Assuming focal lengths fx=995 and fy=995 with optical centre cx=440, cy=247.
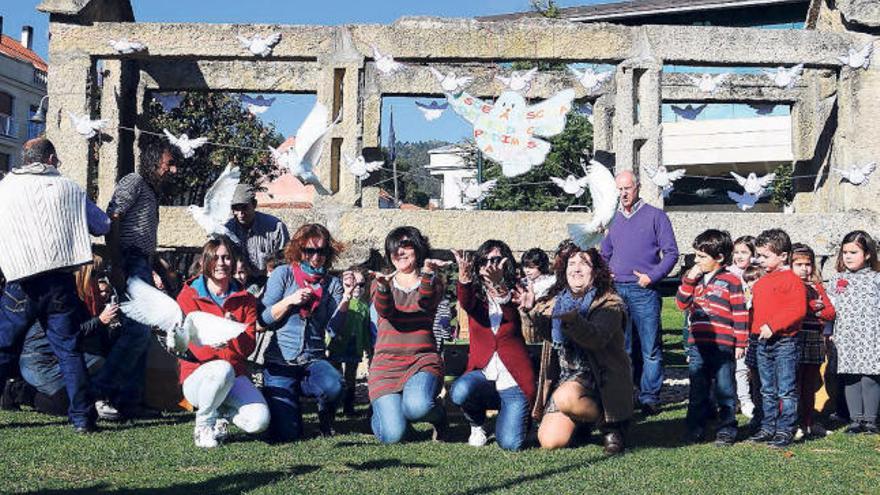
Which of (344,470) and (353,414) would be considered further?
(353,414)

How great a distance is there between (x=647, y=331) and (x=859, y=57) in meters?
4.43

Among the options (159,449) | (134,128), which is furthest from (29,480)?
(134,128)

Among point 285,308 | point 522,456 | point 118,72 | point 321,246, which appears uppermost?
point 118,72

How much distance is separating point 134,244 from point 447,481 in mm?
3611

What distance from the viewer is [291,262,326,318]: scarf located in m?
7.16

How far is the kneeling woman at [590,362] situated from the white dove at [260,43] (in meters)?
4.62

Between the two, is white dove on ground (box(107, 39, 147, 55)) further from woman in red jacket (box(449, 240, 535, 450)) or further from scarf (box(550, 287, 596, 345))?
scarf (box(550, 287, 596, 345))

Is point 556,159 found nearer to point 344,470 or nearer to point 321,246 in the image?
point 321,246

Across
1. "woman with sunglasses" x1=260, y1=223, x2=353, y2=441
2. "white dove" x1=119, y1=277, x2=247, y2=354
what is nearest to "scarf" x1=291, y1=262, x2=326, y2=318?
"woman with sunglasses" x1=260, y1=223, x2=353, y2=441

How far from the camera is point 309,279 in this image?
724cm

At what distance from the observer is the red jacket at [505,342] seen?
6.88 meters

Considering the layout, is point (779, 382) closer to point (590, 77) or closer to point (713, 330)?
point (713, 330)

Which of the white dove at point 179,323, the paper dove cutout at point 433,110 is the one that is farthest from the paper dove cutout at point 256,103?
the white dove at point 179,323

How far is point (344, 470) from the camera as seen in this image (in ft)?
18.9
